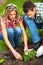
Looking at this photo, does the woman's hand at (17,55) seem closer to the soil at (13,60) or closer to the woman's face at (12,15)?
the soil at (13,60)

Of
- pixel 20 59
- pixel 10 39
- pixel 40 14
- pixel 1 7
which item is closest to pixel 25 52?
pixel 20 59

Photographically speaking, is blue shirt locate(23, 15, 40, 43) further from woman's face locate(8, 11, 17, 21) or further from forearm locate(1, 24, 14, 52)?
forearm locate(1, 24, 14, 52)

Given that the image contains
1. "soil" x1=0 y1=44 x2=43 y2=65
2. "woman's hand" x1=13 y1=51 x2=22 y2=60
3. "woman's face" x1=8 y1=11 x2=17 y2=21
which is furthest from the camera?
"woman's face" x1=8 y1=11 x2=17 y2=21

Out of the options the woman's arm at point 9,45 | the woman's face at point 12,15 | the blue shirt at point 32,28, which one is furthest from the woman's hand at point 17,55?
the woman's face at point 12,15

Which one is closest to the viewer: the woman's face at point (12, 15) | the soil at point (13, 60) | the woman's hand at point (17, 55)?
the soil at point (13, 60)

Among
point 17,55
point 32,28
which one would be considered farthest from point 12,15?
point 17,55

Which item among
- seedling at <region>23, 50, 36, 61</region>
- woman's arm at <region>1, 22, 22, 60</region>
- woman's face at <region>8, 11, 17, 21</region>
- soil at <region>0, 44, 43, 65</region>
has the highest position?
woman's face at <region>8, 11, 17, 21</region>

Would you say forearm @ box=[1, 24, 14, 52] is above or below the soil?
above

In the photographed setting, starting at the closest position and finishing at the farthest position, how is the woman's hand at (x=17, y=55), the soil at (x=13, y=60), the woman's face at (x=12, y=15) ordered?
the soil at (x=13, y=60) → the woman's hand at (x=17, y=55) → the woman's face at (x=12, y=15)

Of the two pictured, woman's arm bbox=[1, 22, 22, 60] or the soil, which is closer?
the soil

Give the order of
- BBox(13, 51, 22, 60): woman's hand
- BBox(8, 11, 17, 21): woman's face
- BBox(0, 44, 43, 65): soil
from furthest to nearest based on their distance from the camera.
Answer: BBox(8, 11, 17, 21): woman's face
BBox(13, 51, 22, 60): woman's hand
BBox(0, 44, 43, 65): soil

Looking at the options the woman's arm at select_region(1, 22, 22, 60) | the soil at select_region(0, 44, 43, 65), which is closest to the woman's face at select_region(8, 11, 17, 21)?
the woman's arm at select_region(1, 22, 22, 60)

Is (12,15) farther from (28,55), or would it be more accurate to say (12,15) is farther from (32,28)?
(28,55)

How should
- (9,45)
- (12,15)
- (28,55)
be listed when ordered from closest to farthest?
(28,55) → (9,45) → (12,15)
